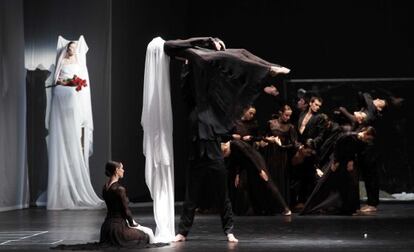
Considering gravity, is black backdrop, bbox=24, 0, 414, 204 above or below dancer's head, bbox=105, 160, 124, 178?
above

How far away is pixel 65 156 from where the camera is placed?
12914mm

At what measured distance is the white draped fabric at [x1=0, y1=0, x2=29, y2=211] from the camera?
500 inches

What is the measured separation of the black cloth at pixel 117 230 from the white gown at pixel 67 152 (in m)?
5.69

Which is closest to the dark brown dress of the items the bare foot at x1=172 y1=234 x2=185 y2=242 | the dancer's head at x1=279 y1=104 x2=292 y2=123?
the bare foot at x1=172 y1=234 x2=185 y2=242

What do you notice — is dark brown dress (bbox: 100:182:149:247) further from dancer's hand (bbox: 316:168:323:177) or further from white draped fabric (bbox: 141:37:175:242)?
dancer's hand (bbox: 316:168:323:177)

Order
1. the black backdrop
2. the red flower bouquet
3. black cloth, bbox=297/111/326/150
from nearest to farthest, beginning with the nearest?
black cloth, bbox=297/111/326/150
the red flower bouquet
the black backdrop

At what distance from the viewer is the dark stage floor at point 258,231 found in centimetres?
698

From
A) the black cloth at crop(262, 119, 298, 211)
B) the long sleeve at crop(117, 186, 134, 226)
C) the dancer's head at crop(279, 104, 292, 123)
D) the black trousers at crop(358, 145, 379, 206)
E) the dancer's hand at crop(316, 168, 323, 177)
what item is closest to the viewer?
the long sleeve at crop(117, 186, 134, 226)

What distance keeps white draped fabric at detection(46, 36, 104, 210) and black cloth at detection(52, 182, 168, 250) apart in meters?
5.67

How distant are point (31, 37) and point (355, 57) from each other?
17.8 ft

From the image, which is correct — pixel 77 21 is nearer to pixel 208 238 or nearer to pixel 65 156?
pixel 65 156

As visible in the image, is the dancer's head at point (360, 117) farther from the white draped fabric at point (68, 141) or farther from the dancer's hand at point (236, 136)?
the white draped fabric at point (68, 141)

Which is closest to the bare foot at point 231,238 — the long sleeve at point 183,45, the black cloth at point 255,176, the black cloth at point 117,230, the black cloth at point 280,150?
the black cloth at point 117,230

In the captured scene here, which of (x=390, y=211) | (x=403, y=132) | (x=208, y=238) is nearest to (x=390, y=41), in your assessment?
(x=403, y=132)
